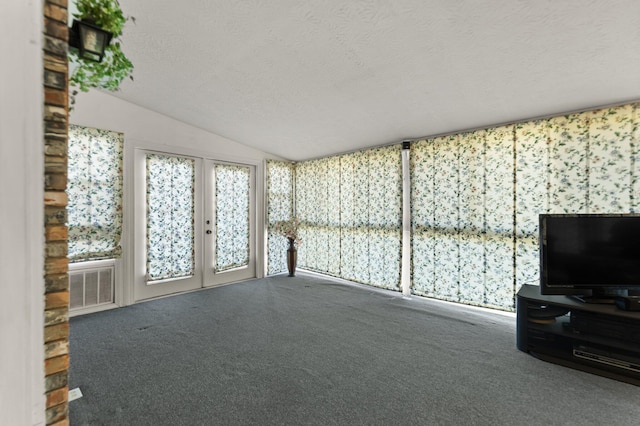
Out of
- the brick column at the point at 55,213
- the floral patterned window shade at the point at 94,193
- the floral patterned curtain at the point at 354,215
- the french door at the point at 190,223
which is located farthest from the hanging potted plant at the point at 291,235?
the brick column at the point at 55,213

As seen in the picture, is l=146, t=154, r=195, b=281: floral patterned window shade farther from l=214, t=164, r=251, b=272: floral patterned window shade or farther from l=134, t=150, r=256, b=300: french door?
l=214, t=164, r=251, b=272: floral patterned window shade

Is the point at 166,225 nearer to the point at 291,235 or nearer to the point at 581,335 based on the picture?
the point at 291,235

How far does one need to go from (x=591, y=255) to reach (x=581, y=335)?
68 cm

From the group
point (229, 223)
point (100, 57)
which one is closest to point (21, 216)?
point (100, 57)

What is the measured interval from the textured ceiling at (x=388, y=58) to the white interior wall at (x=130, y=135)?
229mm

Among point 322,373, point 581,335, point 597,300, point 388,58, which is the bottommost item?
point 322,373

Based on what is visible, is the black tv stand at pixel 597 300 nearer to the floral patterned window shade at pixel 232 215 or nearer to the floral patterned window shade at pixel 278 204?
the floral patterned window shade at pixel 278 204

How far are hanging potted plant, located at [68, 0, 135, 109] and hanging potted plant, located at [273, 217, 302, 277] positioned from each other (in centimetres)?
382

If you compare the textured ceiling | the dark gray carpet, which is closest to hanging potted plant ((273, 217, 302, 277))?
the dark gray carpet

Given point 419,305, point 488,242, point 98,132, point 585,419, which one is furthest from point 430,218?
point 98,132

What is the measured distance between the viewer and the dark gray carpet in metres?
1.77

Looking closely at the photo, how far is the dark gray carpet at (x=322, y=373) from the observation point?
1767 mm

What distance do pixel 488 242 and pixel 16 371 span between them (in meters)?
3.88

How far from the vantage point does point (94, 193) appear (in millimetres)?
3480
